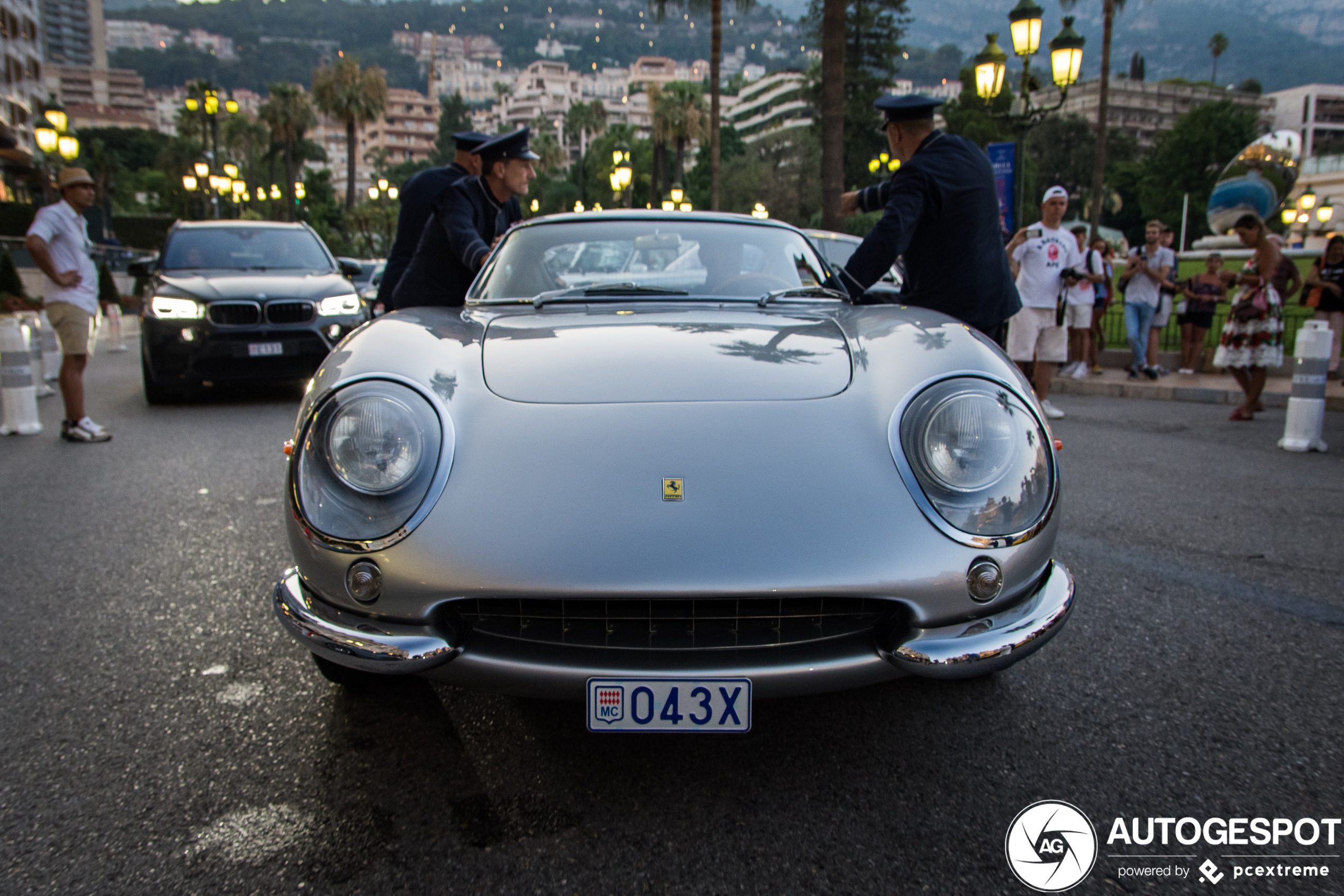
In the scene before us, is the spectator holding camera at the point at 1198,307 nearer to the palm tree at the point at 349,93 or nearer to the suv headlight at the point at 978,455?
the suv headlight at the point at 978,455

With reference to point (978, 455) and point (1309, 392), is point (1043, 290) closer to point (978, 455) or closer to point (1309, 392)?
point (1309, 392)

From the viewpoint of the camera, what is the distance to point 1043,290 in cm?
776

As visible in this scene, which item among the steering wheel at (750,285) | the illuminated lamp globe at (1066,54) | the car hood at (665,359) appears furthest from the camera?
the illuminated lamp globe at (1066,54)

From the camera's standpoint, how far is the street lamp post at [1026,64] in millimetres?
12328

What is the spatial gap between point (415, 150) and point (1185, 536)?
195229 millimetres

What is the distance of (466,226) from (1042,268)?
535cm

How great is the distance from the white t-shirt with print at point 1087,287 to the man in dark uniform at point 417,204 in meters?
7.02

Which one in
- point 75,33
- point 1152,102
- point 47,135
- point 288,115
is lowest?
point 47,135

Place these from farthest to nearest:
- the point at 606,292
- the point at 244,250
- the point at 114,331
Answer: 1. the point at 114,331
2. the point at 244,250
3. the point at 606,292

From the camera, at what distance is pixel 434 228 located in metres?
4.50

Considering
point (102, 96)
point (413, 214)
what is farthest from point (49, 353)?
point (102, 96)

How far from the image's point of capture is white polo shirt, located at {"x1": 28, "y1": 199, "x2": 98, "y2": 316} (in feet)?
20.8

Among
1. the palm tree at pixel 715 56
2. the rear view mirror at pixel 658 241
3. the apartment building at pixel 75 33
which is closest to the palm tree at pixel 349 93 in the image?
the palm tree at pixel 715 56

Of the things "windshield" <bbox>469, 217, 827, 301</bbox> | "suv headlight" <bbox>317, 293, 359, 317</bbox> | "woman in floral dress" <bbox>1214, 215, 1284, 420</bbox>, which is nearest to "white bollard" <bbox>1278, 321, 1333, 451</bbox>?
"woman in floral dress" <bbox>1214, 215, 1284, 420</bbox>
